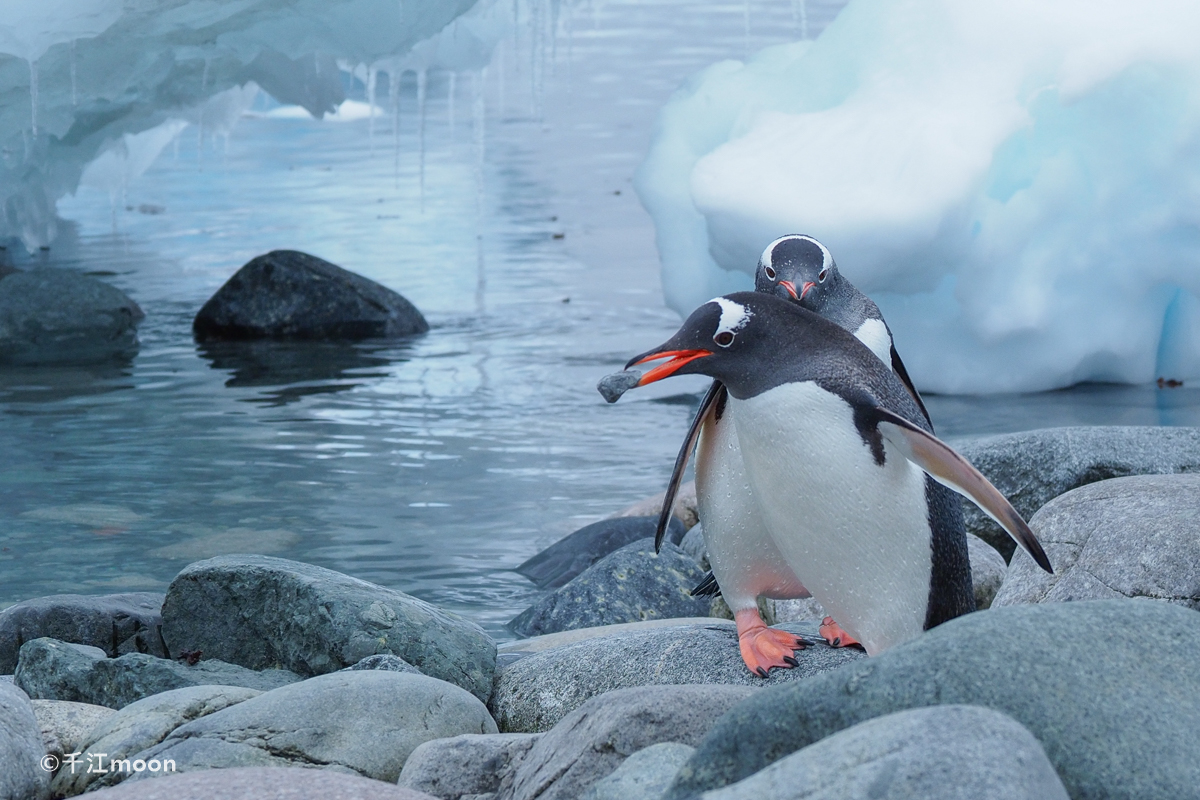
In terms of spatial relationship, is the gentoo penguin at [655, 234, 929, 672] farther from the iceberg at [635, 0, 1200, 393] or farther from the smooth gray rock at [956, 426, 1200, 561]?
the iceberg at [635, 0, 1200, 393]

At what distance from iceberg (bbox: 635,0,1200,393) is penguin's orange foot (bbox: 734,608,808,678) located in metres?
4.84

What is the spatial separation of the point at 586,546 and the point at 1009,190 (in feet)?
12.7

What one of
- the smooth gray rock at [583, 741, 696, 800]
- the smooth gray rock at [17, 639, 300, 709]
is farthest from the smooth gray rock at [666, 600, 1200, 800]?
the smooth gray rock at [17, 639, 300, 709]

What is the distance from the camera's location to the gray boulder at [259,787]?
228 cm

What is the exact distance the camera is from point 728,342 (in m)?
2.67

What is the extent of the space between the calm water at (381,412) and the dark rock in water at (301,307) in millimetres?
275

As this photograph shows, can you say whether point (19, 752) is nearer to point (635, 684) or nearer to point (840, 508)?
point (635, 684)

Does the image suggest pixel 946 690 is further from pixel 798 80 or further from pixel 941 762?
pixel 798 80

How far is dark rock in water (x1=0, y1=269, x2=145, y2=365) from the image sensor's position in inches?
415

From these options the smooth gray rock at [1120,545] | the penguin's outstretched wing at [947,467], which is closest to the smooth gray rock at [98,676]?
the penguin's outstretched wing at [947,467]

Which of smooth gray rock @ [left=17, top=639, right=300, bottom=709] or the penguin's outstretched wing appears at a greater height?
the penguin's outstretched wing

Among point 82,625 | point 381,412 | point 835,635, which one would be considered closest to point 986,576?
point 835,635

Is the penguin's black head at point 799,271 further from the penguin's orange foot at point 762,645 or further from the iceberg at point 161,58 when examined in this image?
the iceberg at point 161,58

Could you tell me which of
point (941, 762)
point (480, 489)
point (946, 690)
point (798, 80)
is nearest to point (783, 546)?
point (946, 690)
